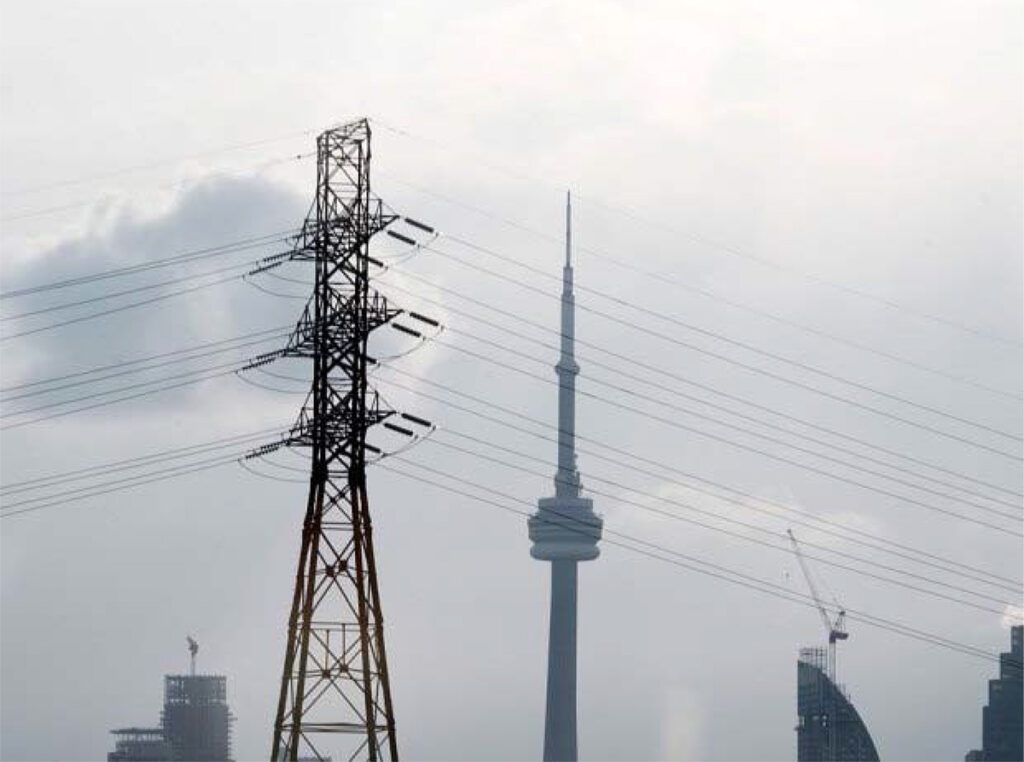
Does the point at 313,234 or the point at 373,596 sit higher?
the point at 313,234

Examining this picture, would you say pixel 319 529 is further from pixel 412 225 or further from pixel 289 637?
pixel 412 225

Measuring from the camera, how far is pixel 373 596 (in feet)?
380

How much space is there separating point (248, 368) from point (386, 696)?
1781 cm

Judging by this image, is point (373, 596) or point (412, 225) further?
point (412, 225)

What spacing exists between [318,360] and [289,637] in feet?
46.9

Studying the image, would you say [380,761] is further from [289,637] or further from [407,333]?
[407,333]

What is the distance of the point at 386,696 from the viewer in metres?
115

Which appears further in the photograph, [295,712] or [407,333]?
[407,333]

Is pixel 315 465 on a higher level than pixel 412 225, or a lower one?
lower

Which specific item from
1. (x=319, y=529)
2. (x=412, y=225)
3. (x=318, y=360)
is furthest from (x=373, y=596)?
(x=412, y=225)

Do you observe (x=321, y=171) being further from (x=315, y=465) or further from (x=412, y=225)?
(x=315, y=465)

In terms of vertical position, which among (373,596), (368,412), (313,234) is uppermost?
(313,234)

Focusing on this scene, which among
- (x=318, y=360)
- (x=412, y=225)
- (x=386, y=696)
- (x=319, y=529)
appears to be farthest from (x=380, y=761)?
(x=412, y=225)

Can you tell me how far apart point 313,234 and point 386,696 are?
23846mm
